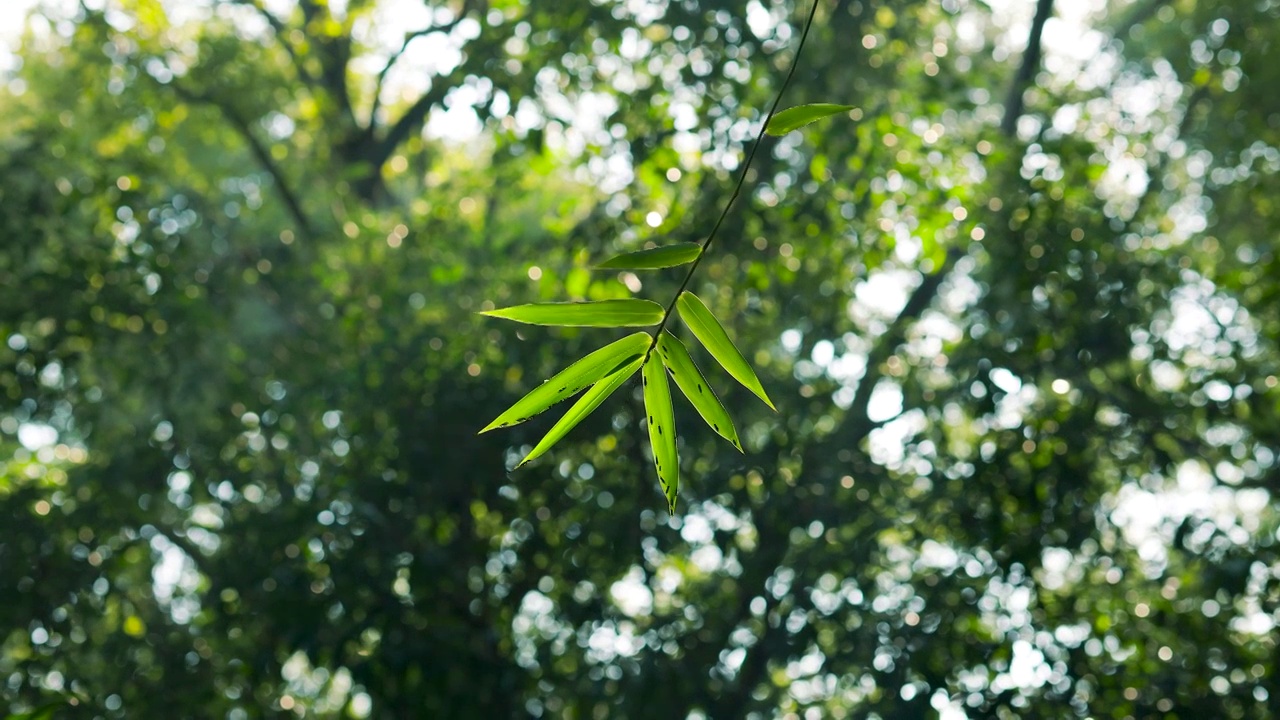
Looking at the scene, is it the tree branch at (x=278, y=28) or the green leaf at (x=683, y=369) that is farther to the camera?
the tree branch at (x=278, y=28)

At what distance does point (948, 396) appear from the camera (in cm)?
402

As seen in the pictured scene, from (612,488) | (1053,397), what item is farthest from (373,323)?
(1053,397)

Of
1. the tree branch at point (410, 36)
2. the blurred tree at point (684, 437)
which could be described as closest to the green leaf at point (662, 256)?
the blurred tree at point (684, 437)

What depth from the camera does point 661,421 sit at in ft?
4.17

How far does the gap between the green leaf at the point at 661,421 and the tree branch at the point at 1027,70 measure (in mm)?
3750

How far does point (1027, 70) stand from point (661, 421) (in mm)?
4067

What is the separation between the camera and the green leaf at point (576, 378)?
119 centimetres

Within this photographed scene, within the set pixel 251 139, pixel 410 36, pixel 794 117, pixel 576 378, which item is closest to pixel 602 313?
pixel 576 378

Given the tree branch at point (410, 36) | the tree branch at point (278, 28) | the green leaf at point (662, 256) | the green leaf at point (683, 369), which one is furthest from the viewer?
the tree branch at point (278, 28)

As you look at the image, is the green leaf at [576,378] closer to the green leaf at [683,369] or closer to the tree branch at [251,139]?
the green leaf at [683,369]

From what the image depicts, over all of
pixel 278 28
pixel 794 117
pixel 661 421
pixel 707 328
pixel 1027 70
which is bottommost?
pixel 278 28

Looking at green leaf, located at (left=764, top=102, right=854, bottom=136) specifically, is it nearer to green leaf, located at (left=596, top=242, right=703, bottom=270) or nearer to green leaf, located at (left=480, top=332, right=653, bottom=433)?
green leaf, located at (left=596, top=242, right=703, bottom=270)

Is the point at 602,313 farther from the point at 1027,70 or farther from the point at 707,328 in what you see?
the point at 1027,70

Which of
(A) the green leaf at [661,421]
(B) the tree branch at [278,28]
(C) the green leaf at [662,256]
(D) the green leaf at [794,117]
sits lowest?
(B) the tree branch at [278,28]
